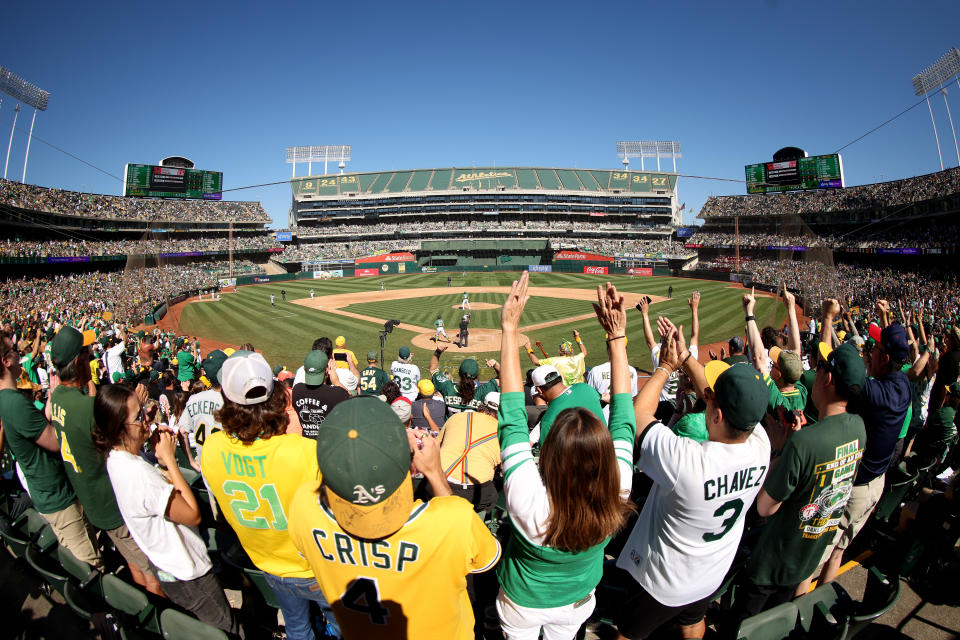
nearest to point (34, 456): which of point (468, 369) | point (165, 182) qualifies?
point (468, 369)

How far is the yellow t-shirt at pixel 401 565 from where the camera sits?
1.93m

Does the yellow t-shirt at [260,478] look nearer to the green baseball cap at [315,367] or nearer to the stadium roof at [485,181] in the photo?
the green baseball cap at [315,367]

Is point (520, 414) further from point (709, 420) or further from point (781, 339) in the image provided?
point (781, 339)

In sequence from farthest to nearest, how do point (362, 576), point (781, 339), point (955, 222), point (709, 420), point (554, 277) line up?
point (554, 277) → point (955, 222) → point (781, 339) → point (709, 420) → point (362, 576)

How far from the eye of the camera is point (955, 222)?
124 ft

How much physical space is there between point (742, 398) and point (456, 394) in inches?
242

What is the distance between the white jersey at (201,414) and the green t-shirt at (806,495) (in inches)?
226

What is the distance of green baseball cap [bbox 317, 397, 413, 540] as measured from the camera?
1727 mm

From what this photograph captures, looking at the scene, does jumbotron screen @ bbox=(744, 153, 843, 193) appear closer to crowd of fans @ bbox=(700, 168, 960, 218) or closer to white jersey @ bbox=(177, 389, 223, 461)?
crowd of fans @ bbox=(700, 168, 960, 218)

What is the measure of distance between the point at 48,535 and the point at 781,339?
1304 centimetres

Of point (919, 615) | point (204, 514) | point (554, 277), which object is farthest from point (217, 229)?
point (919, 615)

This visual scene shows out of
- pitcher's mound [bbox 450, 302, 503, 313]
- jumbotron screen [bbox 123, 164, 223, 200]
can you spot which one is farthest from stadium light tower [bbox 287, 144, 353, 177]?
pitcher's mound [bbox 450, 302, 503, 313]

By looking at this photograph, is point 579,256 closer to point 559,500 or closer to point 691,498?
point 691,498

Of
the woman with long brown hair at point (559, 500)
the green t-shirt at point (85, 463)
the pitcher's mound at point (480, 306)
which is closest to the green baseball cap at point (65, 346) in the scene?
the green t-shirt at point (85, 463)
